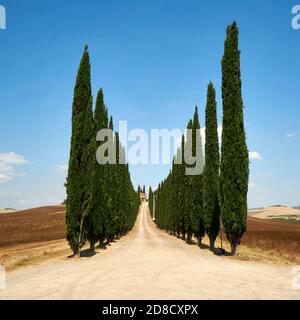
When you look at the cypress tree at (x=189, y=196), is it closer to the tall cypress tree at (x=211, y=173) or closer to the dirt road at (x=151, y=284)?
the tall cypress tree at (x=211, y=173)

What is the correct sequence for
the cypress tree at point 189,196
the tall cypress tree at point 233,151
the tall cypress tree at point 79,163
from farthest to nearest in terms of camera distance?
the cypress tree at point 189,196 → the tall cypress tree at point 233,151 → the tall cypress tree at point 79,163

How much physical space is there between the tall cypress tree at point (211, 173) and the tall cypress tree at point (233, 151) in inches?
183

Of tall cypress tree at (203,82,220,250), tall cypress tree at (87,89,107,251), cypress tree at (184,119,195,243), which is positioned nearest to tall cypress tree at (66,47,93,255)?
tall cypress tree at (87,89,107,251)

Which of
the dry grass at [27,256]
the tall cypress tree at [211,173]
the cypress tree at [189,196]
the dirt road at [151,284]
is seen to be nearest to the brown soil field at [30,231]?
the dry grass at [27,256]

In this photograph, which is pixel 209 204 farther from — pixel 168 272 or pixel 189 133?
pixel 168 272

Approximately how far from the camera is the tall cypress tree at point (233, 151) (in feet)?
68.0

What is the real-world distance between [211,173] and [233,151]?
579 cm

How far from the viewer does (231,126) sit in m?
21.8

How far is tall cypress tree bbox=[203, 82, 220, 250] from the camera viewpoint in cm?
2628

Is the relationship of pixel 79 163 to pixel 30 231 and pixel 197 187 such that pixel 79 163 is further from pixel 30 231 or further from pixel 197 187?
pixel 30 231

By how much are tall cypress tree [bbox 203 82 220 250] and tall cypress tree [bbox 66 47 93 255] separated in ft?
33.3

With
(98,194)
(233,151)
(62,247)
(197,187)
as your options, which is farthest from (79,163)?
(197,187)

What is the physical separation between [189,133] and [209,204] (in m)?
10.9
